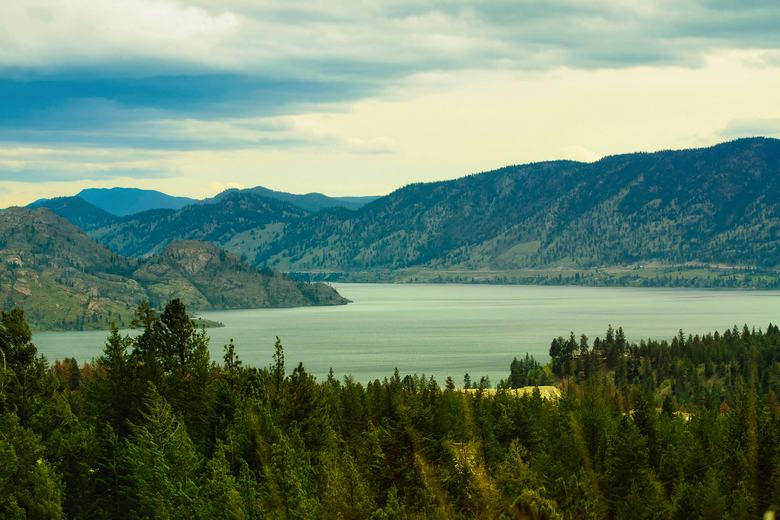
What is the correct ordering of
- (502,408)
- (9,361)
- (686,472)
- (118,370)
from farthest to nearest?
(502,408), (686,472), (118,370), (9,361)

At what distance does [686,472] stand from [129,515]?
141ft

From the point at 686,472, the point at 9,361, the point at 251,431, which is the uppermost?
the point at 9,361

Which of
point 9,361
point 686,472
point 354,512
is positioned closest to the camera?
point 354,512

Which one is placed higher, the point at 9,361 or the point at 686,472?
the point at 9,361

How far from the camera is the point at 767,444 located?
75.1m

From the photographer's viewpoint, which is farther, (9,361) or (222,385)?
(222,385)

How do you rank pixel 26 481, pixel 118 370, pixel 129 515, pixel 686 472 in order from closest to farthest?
pixel 26 481
pixel 129 515
pixel 118 370
pixel 686 472

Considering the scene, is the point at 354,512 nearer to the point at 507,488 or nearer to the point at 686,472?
the point at 507,488

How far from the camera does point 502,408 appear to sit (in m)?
109

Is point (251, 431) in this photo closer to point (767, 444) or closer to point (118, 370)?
point (118, 370)

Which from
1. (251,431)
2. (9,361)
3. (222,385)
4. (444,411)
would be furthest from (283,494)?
(444,411)

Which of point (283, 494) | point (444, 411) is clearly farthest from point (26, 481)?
point (444, 411)

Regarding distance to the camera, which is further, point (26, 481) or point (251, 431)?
point (251, 431)

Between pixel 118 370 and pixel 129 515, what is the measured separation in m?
13.6
